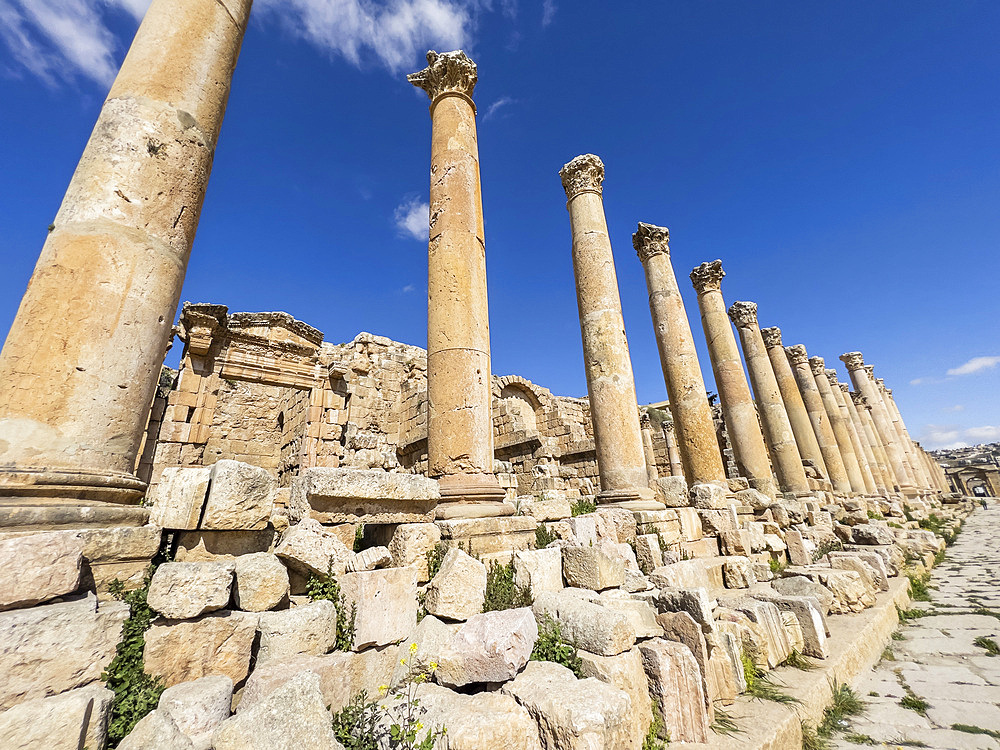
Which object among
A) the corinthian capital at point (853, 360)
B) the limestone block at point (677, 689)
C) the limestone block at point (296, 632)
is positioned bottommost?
the limestone block at point (677, 689)

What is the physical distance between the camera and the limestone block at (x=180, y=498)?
2936mm

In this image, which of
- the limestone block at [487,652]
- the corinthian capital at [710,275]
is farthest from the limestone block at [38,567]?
the corinthian capital at [710,275]

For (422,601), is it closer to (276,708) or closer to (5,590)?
(276,708)

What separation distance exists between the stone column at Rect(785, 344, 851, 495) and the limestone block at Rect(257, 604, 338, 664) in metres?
21.3

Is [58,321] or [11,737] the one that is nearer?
[11,737]

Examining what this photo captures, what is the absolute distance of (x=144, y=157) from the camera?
3.53 metres

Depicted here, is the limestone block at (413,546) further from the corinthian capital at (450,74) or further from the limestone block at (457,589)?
the corinthian capital at (450,74)

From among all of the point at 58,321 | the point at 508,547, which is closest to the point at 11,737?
the point at 58,321

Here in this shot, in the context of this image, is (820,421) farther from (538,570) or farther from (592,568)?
(538,570)

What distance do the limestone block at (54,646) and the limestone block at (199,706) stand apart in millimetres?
389

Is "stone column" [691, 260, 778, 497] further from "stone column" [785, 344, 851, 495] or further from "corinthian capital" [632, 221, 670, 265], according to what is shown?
"stone column" [785, 344, 851, 495]

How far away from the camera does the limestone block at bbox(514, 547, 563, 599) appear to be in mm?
4090

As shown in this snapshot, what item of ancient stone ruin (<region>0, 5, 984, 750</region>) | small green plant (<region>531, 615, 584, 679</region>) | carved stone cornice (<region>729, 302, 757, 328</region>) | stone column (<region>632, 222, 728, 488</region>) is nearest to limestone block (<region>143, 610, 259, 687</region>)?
ancient stone ruin (<region>0, 5, 984, 750</region>)

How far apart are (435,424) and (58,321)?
3.37 m
